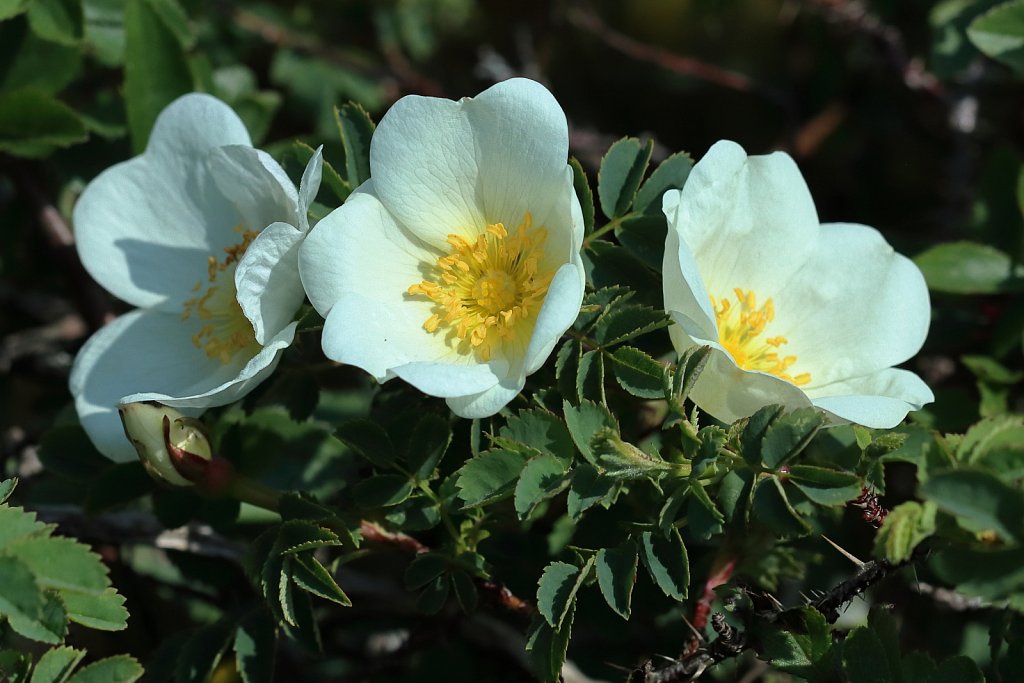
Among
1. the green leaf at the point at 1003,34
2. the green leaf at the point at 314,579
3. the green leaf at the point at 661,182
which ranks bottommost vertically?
the green leaf at the point at 314,579

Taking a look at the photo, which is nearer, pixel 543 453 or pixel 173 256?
pixel 543 453

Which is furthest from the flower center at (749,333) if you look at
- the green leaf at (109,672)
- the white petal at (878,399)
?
the green leaf at (109,672)

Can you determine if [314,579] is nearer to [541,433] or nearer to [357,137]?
[541,433]

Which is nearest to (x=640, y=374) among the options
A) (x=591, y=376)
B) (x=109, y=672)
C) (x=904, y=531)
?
(x=591, y=376)

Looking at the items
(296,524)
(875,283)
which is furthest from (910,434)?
(296,524)

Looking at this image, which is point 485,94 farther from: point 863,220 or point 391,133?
point 863,220

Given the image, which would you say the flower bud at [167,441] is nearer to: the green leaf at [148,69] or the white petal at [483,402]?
the white petal at [483,402]
